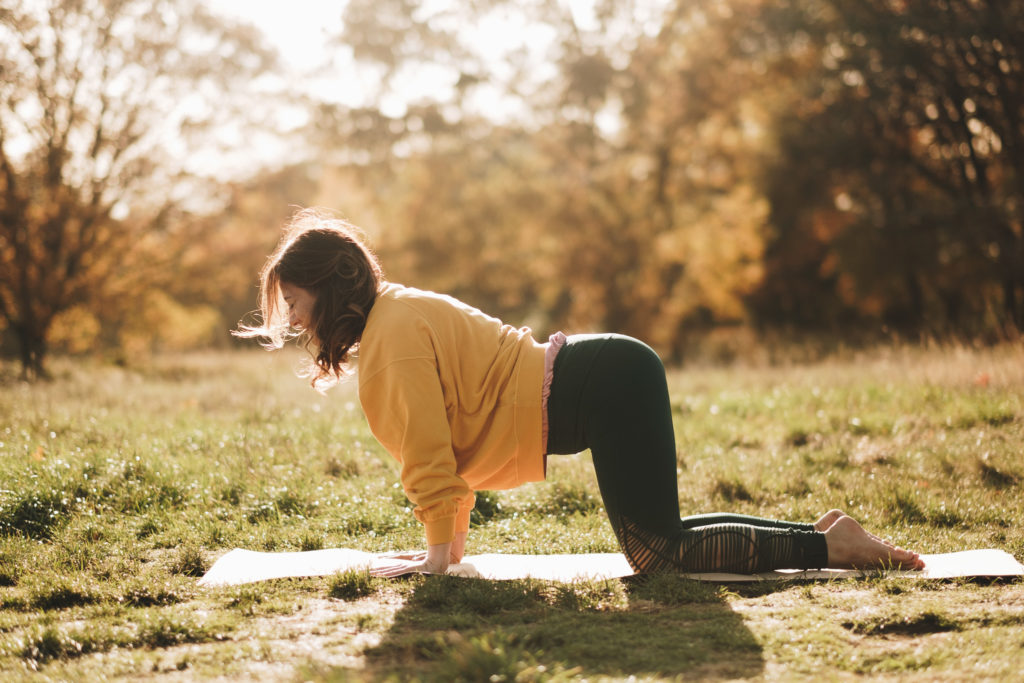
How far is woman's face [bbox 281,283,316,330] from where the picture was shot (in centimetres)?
342

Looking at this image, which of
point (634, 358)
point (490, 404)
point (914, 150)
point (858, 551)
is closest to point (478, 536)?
point (490, 404)

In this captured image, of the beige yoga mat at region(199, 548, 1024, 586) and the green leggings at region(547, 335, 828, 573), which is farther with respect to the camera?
the beige yoga mat at region(199, 548, 1024, 586)

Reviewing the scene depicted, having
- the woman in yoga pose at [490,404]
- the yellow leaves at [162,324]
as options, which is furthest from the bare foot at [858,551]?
the yellow leaves at [162,324]

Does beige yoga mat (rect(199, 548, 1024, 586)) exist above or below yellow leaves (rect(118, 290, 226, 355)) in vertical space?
below

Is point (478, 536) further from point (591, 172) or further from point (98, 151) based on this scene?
point (591, 172)

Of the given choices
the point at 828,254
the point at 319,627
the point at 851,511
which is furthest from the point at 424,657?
the point at 828,254

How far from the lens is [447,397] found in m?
3.47

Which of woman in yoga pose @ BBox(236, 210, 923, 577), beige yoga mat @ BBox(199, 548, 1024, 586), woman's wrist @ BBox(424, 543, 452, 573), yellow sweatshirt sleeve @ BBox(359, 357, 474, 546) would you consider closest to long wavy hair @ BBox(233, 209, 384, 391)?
woman in yoga pose @ BBox(236, 210, 923, 577)

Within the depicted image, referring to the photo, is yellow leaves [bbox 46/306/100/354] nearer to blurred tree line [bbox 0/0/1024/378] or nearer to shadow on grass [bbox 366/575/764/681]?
blurred tree line [bbox 0/0/1024/378]

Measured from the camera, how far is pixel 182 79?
14891mm

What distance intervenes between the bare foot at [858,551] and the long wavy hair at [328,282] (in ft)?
7.15

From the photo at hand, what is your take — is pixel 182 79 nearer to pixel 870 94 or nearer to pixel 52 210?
pixel 52 210

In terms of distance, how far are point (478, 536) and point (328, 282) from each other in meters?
1.93

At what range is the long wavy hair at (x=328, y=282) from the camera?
3383 millimetres
